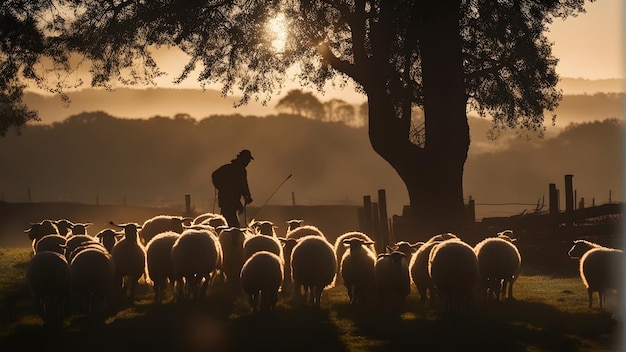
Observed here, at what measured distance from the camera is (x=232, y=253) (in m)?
18.5

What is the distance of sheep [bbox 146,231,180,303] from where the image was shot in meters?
16.9

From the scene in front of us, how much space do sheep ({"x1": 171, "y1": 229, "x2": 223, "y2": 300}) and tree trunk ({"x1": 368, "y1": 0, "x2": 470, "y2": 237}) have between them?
8.70 meters

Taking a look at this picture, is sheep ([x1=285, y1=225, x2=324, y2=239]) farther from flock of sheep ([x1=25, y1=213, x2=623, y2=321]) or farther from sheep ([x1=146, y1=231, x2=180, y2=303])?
sheep ([x1=146, y1=231, x2=180, y2=303])

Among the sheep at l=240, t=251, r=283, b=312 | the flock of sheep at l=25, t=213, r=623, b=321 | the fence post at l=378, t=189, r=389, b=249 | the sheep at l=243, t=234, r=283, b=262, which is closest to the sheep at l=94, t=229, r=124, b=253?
the flock of sheep at l=25, t=213, r=623, b=321

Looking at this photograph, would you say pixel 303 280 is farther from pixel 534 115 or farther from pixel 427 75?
pixel 534 115

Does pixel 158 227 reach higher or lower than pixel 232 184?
lower

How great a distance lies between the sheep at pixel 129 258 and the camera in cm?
1709

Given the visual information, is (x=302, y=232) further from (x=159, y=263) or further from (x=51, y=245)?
(x=51, y=245)

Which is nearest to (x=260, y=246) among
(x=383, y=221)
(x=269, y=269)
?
(x=269, y=269)

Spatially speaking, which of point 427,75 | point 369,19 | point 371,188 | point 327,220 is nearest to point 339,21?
point 369,19

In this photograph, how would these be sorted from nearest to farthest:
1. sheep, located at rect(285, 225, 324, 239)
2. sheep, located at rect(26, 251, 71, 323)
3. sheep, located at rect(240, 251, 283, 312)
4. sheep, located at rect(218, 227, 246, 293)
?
sheep, located at rect(26, 251, 71, 323), sheep, located at rect(240, 251, 283, 312), sheep, located at rect(218, 227, 246, 293), sheep, located at rect(285, 225, 324, 239)

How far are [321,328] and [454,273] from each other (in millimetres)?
2464

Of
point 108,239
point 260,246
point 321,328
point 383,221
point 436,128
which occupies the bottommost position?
point 321,328

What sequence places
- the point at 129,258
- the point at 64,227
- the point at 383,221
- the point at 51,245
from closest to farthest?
the point at 129,258
the point at 51,245
the point at 64,227
the point at 383,221
